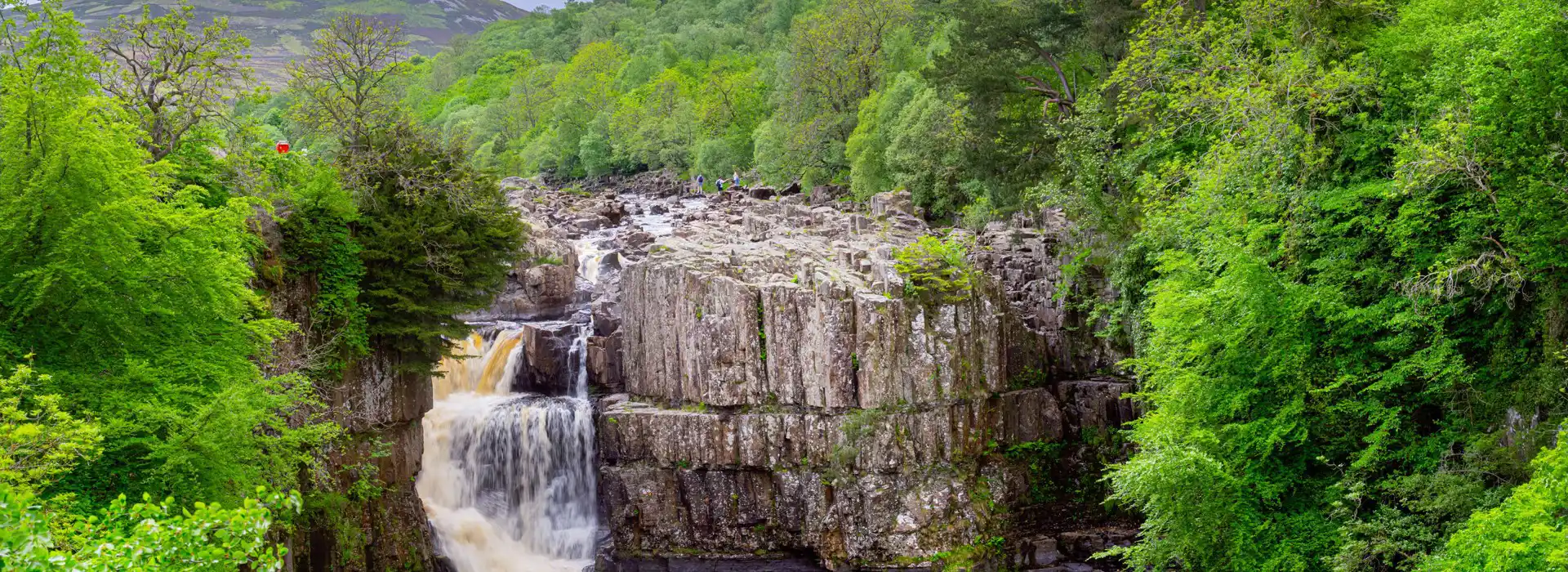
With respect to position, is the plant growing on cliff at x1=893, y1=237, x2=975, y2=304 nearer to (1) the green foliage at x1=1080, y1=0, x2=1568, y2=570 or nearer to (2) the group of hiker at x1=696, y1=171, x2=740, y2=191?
(1) the green foliage at x1=1080, y1=0, x2=1568, y2=570

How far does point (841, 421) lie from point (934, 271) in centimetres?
464

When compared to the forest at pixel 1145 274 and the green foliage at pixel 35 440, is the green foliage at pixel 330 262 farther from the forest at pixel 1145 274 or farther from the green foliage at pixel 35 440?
the green foliage at pixel 35 440

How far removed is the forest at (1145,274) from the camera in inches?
612

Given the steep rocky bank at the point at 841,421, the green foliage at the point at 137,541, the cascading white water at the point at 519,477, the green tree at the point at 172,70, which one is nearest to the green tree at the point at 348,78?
the green tree at the point at 172,70

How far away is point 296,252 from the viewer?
2392 cm

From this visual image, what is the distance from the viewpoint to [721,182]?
7394 cm

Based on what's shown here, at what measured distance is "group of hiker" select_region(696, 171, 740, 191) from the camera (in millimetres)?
72744

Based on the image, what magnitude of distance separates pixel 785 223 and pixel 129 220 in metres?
26.5

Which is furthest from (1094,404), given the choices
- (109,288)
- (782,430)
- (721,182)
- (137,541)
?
(721,182)

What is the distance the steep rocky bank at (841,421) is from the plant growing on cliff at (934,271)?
204 mm

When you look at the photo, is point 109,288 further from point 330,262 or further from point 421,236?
point 421,236

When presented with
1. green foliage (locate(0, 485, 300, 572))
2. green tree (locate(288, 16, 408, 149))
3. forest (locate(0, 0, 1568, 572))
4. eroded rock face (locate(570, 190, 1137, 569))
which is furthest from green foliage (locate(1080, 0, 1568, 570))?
green tree (locate(288, 16, 408, 149))

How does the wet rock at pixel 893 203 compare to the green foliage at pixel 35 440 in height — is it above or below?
above

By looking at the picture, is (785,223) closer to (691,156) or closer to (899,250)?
(899,250)
